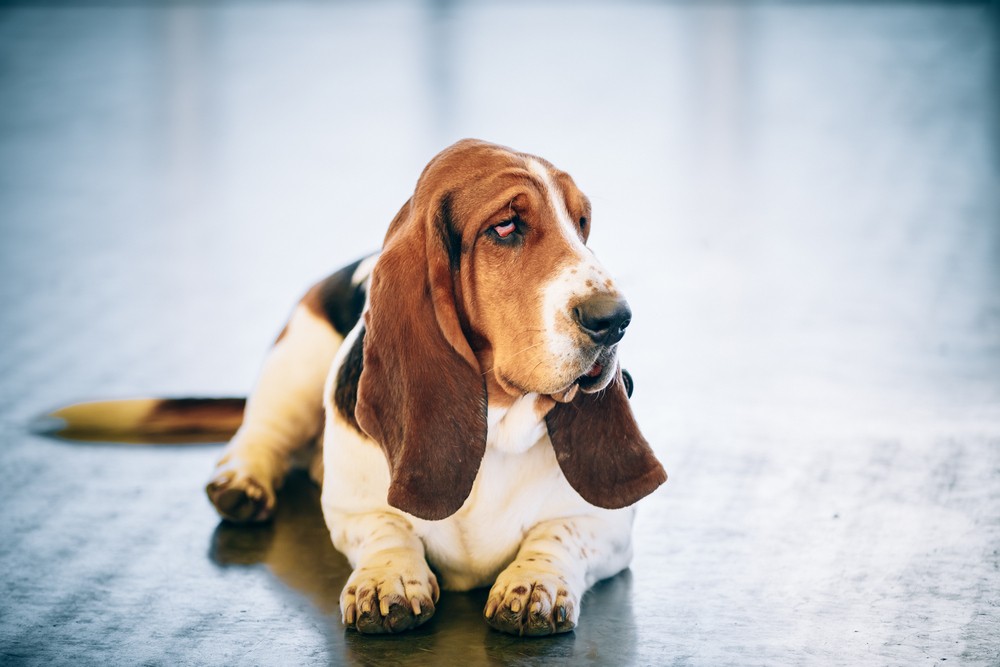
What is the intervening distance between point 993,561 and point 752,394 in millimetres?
1586

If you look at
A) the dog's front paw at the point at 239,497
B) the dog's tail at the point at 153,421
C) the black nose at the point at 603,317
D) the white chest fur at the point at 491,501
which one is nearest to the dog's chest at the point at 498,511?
the white chest fur at the point at 491,501

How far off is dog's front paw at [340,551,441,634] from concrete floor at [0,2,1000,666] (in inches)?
1.8

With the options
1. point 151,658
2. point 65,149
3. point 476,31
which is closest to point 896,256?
point 151,658

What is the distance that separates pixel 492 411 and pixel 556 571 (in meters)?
0.40

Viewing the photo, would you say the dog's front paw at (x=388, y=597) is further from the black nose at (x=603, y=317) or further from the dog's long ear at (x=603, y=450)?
the black nose at (x=603, y=317)

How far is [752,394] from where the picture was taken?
525 cm

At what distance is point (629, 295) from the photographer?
666cm

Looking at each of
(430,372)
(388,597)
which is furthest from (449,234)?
(388,597)

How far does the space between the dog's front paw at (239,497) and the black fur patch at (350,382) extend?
52 centimetres

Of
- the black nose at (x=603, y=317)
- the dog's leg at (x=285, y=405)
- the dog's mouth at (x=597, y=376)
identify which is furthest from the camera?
the dog's leg at (x=285, y=405)

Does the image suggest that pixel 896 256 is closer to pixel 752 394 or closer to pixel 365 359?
pixel 752 394

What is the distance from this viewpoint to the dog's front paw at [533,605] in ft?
11.0

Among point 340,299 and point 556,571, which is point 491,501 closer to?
point 556,571

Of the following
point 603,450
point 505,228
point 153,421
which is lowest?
point 153,421
